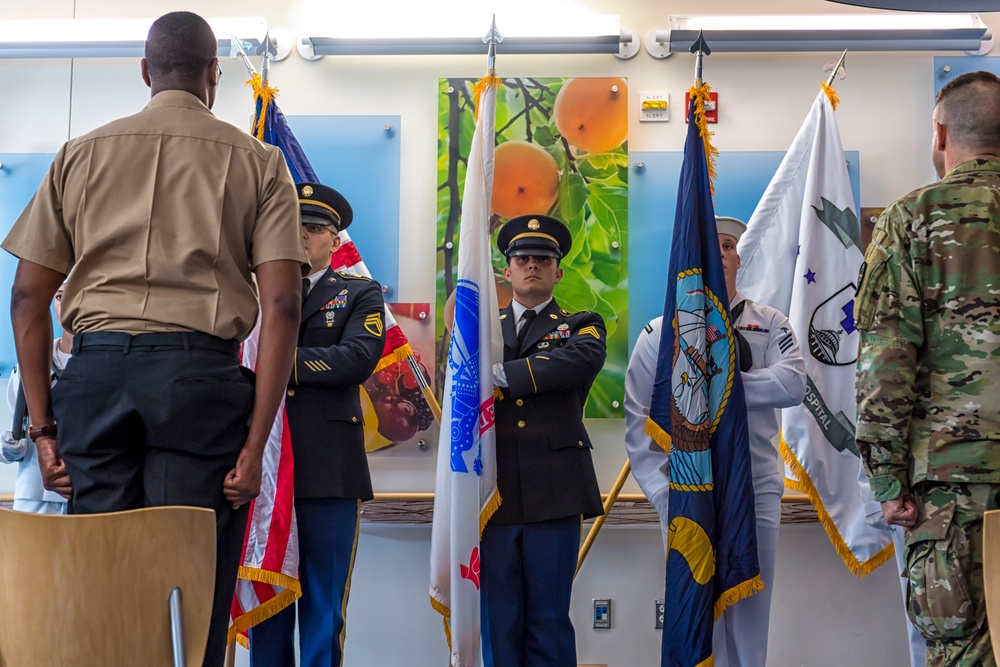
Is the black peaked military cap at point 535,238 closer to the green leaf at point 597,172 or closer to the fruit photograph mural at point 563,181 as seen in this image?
the fruit photograph mural at point 563,181

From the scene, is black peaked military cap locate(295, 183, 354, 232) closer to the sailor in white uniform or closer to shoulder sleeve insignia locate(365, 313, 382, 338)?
shoulder sleeve insignia locate(365, 313, 382, 338)

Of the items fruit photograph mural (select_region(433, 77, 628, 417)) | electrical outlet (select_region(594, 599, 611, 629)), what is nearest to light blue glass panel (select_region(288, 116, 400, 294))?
fruit photograph mural (select_region(433, 77, 628, 417))

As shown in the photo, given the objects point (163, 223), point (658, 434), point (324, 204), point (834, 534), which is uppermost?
point (324, 204)

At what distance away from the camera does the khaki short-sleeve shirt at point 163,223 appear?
165 cm

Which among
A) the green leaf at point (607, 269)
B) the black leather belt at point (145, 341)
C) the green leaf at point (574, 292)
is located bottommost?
the black leather belt at point (145, 341)

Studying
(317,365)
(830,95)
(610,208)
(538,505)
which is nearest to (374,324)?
(317,365)

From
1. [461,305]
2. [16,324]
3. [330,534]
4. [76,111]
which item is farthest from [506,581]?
[76,111]

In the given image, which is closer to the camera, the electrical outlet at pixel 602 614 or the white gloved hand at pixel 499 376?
the white gloved hand at pixel 499 376

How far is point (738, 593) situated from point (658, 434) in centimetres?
50

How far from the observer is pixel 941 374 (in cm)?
185

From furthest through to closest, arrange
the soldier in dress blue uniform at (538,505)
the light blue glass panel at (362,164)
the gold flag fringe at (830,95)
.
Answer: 1. the light blue glass panel at (362,164)
2. the gold flag fringe at (830,95)
3. the soldier in dress blue uniform at (538,505)

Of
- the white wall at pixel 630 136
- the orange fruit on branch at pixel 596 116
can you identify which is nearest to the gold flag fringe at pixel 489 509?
the white wall at pixel 630 136

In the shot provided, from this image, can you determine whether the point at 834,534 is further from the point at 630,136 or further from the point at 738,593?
the point at 630,136

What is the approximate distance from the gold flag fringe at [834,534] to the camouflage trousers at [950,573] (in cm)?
132
